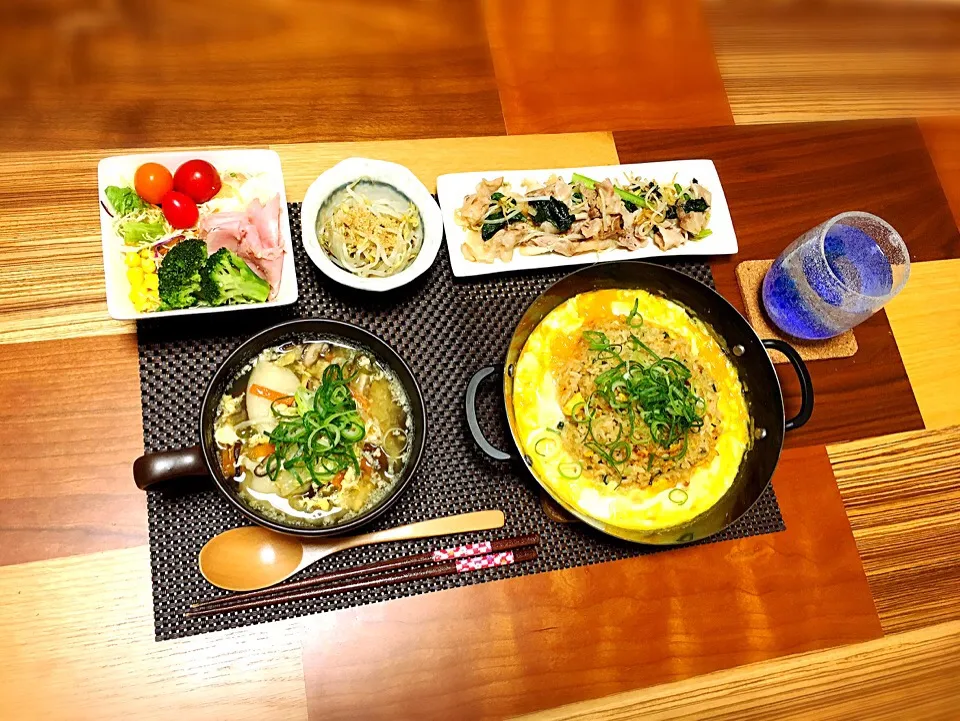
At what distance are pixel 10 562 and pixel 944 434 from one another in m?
2.83

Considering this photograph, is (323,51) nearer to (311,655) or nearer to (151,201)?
(151,201)

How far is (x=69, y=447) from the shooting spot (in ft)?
6.48

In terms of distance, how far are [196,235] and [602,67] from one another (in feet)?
5.15

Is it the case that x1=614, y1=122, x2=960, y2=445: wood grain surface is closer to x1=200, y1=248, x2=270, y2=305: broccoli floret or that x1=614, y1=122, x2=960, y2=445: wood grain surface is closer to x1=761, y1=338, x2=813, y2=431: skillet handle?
x1=761, y1=338, x2=813, y2=431: skillet handle

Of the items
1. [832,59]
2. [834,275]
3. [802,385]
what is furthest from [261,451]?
[832,59]

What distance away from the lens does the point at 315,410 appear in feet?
6.07

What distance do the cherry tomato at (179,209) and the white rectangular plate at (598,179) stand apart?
73 centimetres

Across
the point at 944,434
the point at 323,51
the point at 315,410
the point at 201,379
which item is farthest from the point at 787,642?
the point at 323,51

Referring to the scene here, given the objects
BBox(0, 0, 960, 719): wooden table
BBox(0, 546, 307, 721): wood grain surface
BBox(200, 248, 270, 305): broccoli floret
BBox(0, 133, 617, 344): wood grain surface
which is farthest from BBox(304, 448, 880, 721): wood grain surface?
BBox(0, 133, 617, 344): wood grain surface

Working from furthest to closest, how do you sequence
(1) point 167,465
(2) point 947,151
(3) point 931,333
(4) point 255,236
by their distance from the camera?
(2) point 947,151 → (3) point 931,333 → (4) point 255,236 → (1) point 167,465

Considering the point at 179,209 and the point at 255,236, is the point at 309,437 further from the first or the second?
the point at 179,209

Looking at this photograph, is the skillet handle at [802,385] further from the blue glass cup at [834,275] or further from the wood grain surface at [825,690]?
the wood grain surface at [825,690]

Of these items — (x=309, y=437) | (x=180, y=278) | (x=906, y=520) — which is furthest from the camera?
(x=906, y=520)

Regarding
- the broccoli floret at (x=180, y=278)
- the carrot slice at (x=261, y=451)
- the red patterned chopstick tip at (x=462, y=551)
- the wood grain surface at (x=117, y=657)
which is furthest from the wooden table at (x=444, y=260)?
the carrot slice at (x=261, y=451)
